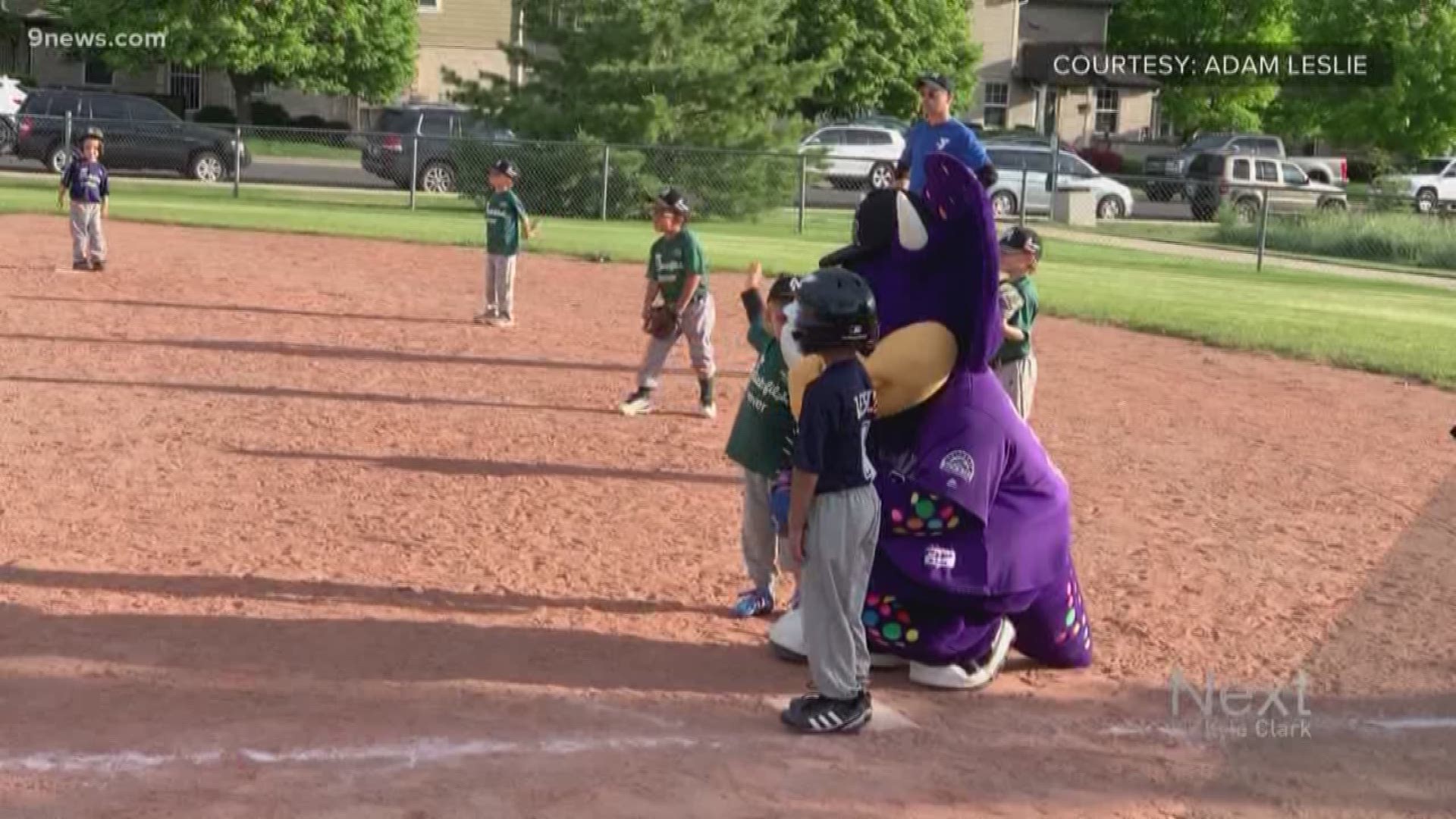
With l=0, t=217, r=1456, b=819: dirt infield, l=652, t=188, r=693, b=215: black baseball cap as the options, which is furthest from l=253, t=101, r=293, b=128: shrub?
l=652, t=188, r=693, b=215: black baseball cap

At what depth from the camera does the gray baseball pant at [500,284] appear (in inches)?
601

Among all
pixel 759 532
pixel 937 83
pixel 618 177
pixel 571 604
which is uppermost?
pixel 937 83

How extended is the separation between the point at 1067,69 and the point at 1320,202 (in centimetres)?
2464

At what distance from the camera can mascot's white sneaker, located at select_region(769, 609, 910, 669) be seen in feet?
21.3

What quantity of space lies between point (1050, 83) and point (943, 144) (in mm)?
52918

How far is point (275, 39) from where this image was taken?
137ft

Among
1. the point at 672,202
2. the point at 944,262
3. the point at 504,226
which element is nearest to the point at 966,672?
the point at 944,262

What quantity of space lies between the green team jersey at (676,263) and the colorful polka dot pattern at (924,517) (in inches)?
212

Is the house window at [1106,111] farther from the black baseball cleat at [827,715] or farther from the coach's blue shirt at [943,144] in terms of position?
the black baseball cleat at [827,715]

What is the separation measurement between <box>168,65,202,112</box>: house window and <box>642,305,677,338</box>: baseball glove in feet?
132

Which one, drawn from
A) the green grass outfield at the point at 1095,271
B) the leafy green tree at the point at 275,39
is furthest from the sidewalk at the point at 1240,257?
the leafy green tree at the point at 275,39

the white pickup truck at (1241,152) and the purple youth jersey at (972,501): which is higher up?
the white pickup truck at (1241,152)

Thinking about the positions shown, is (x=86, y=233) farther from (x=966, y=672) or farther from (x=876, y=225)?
(x=966, y=672)

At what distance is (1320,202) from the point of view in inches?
1411
